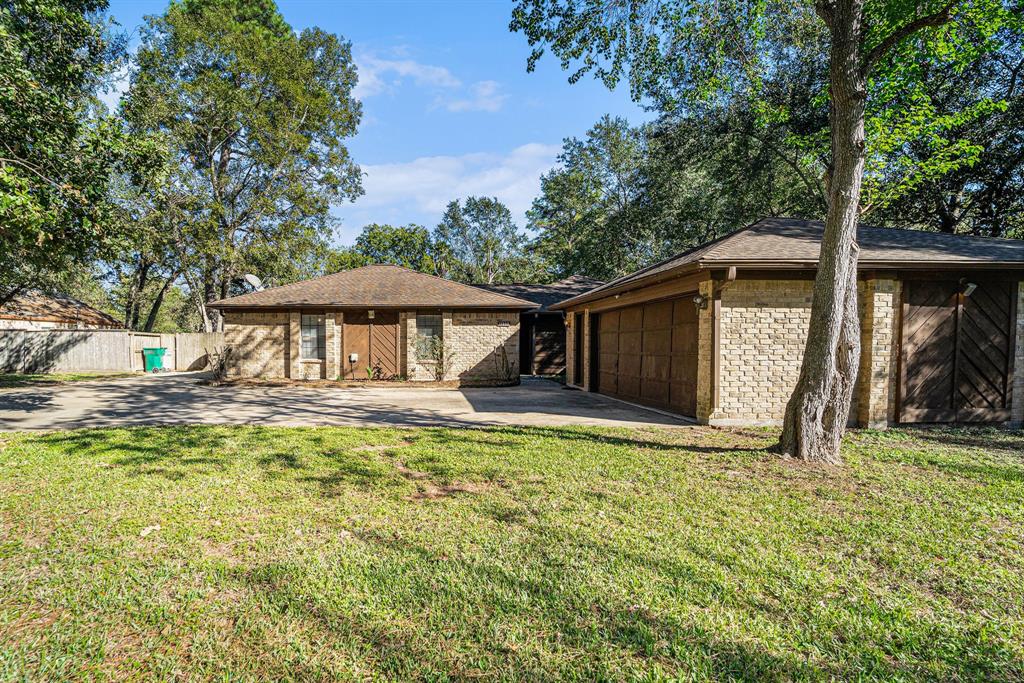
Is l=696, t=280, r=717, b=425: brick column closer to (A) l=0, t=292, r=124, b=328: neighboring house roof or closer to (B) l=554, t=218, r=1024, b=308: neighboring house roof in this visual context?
(B) l=554, t=218, r=1024, b=308: neighboring house roof

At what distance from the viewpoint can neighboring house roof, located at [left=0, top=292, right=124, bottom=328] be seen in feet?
69.1

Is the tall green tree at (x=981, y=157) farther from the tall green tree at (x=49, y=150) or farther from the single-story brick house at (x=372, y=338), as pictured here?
the tall green tree at (x=49, y=150)

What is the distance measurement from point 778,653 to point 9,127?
12.0 metres

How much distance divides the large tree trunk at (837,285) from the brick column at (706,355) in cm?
216

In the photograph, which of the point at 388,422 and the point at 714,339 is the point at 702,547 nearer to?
the point at 714,339

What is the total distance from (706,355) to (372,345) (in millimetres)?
11282

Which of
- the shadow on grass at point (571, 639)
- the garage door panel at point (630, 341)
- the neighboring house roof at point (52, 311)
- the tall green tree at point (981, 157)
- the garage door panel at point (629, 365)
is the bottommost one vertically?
the shadow on grass at point (571, 639)

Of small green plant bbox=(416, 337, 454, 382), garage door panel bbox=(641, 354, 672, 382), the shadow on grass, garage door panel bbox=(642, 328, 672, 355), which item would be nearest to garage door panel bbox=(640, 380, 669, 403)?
garage door panel bbox=(641, 354, 672, 382)

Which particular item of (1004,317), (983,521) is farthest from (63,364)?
(1004,317)

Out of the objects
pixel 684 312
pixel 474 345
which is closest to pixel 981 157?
pixel 684 312

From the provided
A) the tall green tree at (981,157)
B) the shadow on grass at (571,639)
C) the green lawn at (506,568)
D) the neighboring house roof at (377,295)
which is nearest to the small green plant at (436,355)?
the neighboring house roof at (377,295)

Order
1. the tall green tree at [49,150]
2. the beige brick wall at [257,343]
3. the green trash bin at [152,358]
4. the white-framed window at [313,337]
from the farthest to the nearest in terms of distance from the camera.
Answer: the green trash bin at [152,358] < the white-framed window at [313,337] < the beige brick wall at [257,343] < the tall green tree at [49,150]

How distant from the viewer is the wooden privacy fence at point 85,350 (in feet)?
59.6

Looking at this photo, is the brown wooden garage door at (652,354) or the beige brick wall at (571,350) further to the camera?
the beige brick wall at (571,350)
